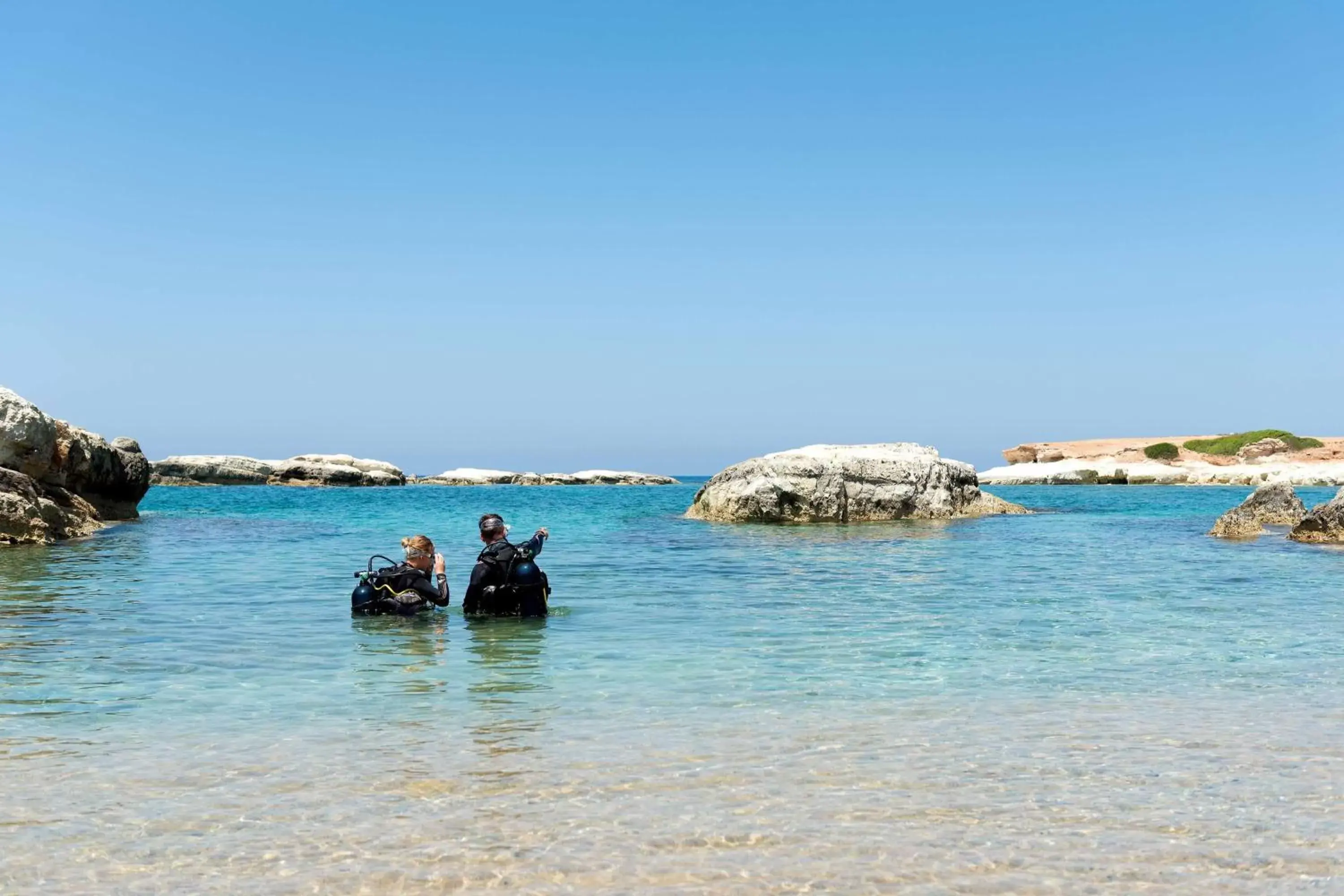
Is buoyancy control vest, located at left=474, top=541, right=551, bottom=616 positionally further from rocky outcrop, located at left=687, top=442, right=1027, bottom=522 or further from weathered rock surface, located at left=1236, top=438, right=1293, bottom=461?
weathered rock surface, located at left=1236, top=438, right=1293, bottom=461

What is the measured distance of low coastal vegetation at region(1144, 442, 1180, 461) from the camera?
123 meters

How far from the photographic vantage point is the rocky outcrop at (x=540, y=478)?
472 feet

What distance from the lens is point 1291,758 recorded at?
7379 mm

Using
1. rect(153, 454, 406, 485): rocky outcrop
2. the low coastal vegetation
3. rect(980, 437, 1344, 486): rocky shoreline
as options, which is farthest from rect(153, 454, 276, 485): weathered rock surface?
the low coastal vegetation

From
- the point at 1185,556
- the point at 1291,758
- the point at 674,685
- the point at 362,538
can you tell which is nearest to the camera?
the point at 1291,758

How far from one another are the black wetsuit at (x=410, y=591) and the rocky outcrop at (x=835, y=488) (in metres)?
23.3

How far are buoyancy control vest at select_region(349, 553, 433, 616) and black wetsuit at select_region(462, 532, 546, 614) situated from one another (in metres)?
0.64

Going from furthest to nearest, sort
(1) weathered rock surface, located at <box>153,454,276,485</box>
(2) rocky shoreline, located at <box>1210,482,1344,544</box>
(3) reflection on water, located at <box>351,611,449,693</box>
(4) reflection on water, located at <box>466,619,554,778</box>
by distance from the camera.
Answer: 1. (1) weathered rock surface, located at <box>153,454,276,485</box>
2. (2) rocky shoreline, located at <box>1210,482,1344,544</box>
3. (3) reflection on water, located at <box>351,611,449,693</box>
4. (4) reflection on water, located at <box>466,619,554,778</box>

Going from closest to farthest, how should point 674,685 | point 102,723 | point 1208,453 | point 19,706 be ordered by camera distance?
point 102,723 → point 19,706 → point 674,685 → point 1208,453

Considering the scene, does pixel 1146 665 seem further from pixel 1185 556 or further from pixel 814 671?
pixel 1185 556

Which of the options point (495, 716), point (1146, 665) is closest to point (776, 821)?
point (495, 716)

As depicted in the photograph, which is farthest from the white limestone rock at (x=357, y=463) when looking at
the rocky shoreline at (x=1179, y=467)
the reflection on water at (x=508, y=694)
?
the reflection on water at (x=508, y=694)

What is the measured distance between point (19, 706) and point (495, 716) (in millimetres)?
4104

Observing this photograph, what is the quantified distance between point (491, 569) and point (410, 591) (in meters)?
1.14
